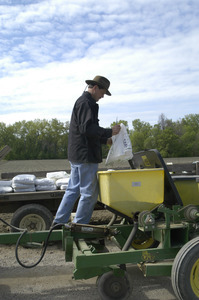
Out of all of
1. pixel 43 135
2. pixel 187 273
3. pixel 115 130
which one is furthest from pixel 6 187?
pixel 43 135

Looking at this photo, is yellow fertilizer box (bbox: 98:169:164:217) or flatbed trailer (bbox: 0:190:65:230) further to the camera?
flatbed trailer (bbox: 0:190:65:230)

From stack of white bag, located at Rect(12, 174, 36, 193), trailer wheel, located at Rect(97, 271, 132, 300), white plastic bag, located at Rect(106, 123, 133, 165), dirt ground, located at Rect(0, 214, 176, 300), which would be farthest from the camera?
stack of white bag, located at Rect(12, 174, 36, 193)

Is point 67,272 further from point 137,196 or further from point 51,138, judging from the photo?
point 51,138

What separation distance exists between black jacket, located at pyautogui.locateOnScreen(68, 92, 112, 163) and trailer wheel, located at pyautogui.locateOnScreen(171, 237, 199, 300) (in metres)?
1.40

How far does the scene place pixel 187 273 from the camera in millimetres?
2908

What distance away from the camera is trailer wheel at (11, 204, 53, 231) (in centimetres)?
500

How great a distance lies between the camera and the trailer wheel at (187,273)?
2.89 m

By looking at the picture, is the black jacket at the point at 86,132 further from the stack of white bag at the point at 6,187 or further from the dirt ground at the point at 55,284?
the stack of white bag at the point at 6,187

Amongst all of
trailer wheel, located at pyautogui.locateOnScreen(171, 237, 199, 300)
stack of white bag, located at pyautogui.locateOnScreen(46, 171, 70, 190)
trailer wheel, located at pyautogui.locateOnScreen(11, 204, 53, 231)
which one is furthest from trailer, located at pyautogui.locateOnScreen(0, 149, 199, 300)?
stack of white bag, located at pyautogui.locateOnScreen(46, 171, 70, 190)

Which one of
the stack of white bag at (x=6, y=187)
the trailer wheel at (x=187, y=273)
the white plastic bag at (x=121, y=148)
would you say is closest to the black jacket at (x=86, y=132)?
the white plastic bag at (x=121, y=148)

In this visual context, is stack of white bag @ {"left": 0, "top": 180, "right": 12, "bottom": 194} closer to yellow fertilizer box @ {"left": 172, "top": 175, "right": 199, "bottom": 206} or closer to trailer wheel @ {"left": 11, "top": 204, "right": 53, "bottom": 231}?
trailer wheel @ {"left": 11, "top": 204, "right": 53, "bottom": 231}

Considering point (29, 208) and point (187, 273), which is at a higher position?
point (29, 208)

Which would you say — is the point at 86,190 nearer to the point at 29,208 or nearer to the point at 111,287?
the point at 111,287

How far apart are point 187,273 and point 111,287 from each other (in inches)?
30.7
